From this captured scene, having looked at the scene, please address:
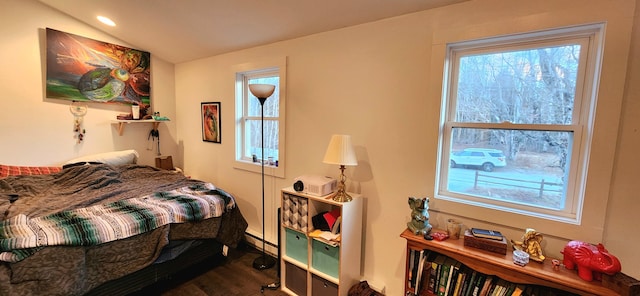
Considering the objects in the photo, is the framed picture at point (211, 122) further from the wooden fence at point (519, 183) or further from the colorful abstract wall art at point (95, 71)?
the wooden fence at point (519, 183)

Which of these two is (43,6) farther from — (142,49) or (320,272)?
(320,272)

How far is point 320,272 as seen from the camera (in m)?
2.03

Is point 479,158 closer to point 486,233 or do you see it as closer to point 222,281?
point 486,233

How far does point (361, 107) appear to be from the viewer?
211 centimetres

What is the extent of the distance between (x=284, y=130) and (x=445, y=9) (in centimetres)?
159

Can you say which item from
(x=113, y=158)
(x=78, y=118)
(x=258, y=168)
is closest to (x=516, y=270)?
(x=258, y=168)

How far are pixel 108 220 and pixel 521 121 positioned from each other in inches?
107

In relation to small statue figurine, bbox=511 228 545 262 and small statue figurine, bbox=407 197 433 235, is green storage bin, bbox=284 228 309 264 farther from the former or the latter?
small statue figurine, bbox=511 228 545 262

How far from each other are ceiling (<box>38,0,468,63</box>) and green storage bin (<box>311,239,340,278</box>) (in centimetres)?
166

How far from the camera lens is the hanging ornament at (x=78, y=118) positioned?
10.2 feet

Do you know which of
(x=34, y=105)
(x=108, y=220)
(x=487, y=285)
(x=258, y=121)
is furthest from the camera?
(x=258, y=121)

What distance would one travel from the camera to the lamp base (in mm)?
2561

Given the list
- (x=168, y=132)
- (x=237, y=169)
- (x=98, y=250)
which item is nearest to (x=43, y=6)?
(x=168, y=132)

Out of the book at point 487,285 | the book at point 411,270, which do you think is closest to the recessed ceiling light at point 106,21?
the book at point 411,270
